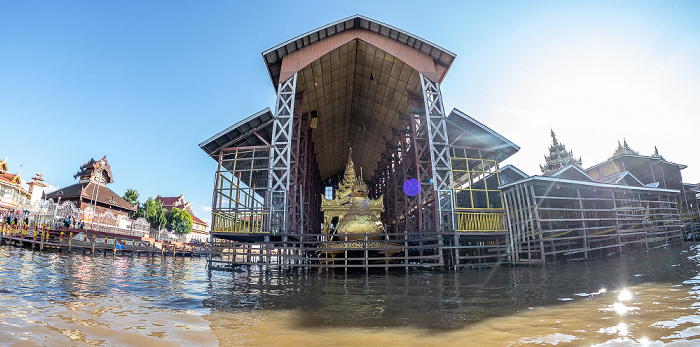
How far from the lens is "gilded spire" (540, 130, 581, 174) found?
41.6 m

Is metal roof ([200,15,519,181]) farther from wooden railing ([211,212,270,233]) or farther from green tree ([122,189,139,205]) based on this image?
green tree ([122,189,139,205])

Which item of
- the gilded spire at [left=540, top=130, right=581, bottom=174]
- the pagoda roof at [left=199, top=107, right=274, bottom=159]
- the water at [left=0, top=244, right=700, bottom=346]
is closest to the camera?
the water at [left=0, top=244, right=700, bottom=346]

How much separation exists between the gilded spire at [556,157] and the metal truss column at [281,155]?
37528 millimetres

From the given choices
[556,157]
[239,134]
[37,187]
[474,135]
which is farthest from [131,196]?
[556,157]

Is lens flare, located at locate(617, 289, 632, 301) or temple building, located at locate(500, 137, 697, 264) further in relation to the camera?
temple building, located at locate(500, 137, 697, 264)

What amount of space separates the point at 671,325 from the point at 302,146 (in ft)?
61.2

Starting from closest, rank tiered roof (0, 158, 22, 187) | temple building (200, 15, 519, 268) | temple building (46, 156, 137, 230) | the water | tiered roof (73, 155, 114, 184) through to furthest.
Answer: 1. the water
2. temple building (200, 15, 519, 268)
3. temple building (46, 156, 137, 230)
4. tiered roof (0, 158, 22, 187)
5. tiered roof (73, 155, 114, 184)

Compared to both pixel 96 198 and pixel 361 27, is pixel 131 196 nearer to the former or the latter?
pixel 96 198

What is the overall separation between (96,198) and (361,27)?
1513 inches

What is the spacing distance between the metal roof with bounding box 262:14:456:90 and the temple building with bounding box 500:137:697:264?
290 inches

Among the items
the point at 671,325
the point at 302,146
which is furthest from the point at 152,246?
the point at 671,325

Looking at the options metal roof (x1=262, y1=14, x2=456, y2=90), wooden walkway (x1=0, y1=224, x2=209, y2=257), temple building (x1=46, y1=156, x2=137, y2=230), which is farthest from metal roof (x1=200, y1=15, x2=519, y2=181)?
temple building (x1=46, y1=156, x2=137, y2=230)

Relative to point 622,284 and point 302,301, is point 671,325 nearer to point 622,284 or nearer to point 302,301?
point 622,284

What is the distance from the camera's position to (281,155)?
51.0 ft
